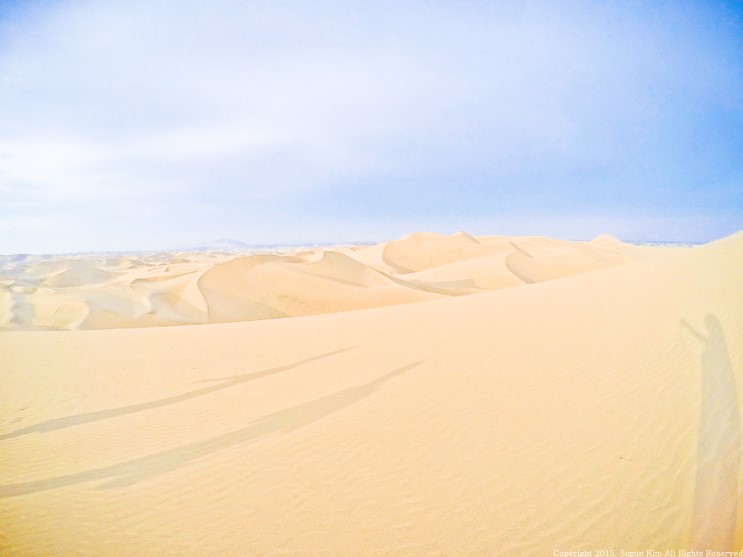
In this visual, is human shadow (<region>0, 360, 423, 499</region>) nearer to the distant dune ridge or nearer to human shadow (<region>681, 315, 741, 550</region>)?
the distant dune ridge

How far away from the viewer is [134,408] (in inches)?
236

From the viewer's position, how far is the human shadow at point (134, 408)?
5.43 metres

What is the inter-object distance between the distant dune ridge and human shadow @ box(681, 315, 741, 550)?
0.6 inches

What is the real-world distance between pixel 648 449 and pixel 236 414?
488cm

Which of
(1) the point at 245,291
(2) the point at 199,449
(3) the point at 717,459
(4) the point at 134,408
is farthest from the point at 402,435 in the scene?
(1) the point at 245,291

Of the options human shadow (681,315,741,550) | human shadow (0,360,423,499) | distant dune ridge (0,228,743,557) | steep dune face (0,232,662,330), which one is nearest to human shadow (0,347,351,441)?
distant dune ridge (0,228,743,557)

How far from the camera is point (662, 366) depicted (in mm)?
5574

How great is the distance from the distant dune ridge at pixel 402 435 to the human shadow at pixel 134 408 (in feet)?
0.18

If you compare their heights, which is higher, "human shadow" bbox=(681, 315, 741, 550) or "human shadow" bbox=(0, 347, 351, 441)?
"human shadow" bbox=(681, 315, 741, 550)

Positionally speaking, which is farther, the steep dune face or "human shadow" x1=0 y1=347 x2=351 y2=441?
the steep dune face

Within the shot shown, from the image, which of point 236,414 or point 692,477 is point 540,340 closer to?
point 692,477

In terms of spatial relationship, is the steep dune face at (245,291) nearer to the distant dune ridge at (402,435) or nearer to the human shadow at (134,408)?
the distant dune ridge at (402,435)

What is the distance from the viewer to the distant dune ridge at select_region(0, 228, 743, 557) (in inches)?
120

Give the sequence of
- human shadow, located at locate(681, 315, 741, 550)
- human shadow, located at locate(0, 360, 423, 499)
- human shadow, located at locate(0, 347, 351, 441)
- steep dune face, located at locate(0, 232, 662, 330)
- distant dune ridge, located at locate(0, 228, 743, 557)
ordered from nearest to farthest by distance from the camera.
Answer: human shadow, located at locate(681, 315, 741, 550)
distant dune ridge, located at locate(0, 228, 743, 557)
human shadow, located at locate(0, 360, 423, 499)
human shadow, located at locate(0, 347, 351, 441)
steep dune face, located at locate(0, 232, 662, 330)
